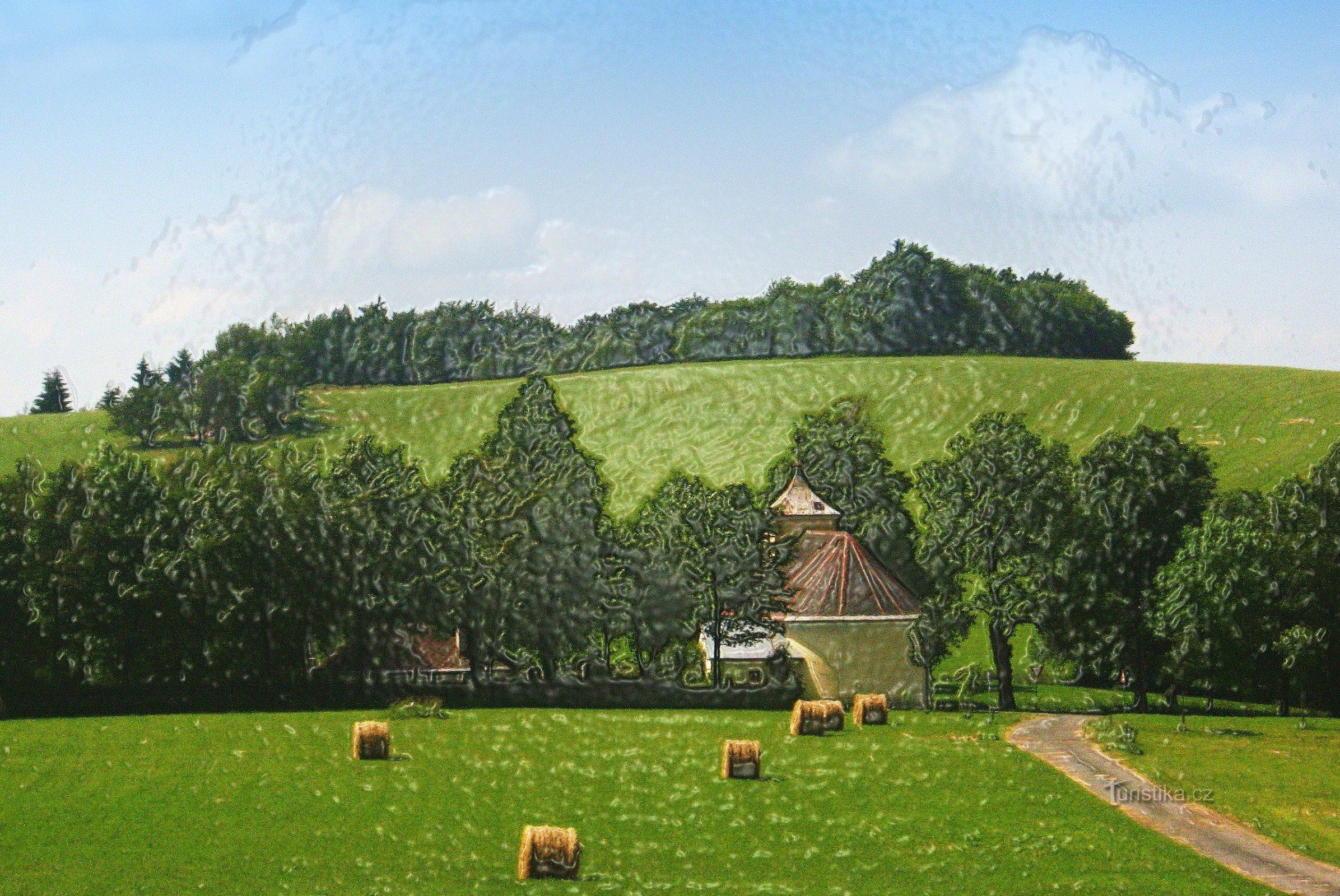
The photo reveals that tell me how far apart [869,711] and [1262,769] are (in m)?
16.7

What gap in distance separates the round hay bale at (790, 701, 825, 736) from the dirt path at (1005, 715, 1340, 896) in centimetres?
745

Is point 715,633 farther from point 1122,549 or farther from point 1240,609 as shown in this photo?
point 1240,609

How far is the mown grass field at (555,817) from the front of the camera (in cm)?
3397

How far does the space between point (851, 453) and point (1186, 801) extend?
63.7m

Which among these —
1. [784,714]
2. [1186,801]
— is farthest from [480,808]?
[784,714]

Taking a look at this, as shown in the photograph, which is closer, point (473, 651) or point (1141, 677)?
point (473, 651)

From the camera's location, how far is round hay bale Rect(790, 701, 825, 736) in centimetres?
6003

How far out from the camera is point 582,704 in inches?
2901

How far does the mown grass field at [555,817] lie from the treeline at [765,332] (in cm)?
11788

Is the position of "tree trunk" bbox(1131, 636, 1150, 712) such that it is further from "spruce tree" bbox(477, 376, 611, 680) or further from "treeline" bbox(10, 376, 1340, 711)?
"spruce tree" bbox(477, 376, 611, 680)

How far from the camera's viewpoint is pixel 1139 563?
8081cm

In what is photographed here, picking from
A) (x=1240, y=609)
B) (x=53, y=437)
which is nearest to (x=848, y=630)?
(x=1240, y=609)

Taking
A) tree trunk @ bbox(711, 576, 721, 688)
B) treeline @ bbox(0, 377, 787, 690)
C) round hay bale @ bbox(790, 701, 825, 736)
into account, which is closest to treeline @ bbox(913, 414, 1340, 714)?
treeline @ bbox(0, 377, 787, 690)

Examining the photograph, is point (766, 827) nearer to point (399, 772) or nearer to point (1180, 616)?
point (399, 772)
